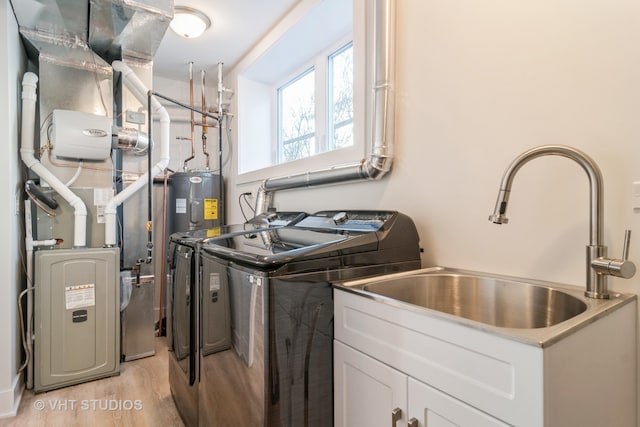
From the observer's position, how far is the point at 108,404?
2.06m

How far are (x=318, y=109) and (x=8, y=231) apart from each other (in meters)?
2.19

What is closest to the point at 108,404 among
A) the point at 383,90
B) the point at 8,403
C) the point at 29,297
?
the point at 8,403

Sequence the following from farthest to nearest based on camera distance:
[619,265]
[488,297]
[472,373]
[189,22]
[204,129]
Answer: [204,129]
[189,22]
[488,297]
[619,265]
[472,373]

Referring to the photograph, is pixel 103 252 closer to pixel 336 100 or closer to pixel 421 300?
pixel 336 100

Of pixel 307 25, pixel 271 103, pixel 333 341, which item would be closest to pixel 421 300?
pixel 333 341

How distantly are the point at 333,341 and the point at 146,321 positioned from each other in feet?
7.01

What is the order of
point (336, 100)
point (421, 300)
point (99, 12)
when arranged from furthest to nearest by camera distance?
point (336, 100), point (99, 12), point (421, 300)

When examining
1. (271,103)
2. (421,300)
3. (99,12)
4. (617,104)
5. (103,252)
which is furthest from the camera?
(271,103)

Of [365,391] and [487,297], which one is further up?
[487,297]

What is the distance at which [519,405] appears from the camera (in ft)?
2.28

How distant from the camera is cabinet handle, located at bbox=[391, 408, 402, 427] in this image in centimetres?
96

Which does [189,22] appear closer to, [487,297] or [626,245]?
[487,297]

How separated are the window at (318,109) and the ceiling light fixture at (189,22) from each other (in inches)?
35.1

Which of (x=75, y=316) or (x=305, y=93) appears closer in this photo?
(x=75, y=316)
